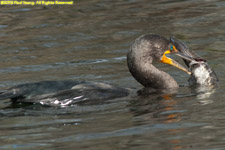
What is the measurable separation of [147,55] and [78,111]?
5.46 ft

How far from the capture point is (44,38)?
506 inches

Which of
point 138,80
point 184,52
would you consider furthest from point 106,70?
point 184,52

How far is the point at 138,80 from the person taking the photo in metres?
8.75

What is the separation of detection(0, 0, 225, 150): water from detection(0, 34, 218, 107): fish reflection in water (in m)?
0.16

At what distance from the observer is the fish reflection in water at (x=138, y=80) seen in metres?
7.86

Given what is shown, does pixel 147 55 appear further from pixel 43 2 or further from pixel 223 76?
pixel 43 2

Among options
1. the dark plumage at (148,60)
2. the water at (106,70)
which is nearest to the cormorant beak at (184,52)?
the dark plumage at (148,60)

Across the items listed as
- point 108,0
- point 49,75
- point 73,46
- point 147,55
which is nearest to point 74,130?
point 147,55

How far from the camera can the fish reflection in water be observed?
7.86 meters

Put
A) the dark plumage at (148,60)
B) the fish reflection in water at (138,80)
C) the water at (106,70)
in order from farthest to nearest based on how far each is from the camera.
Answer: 1. the dark plumage at (148,60)
2. the fish reflection in water at (138,80)
3. the water at (106,70)

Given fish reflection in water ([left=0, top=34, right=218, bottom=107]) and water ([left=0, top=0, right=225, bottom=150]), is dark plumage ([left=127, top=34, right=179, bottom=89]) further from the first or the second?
water ([left=0, top=0, right=225, bottom=150])

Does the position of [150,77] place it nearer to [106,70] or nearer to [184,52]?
[184,52]

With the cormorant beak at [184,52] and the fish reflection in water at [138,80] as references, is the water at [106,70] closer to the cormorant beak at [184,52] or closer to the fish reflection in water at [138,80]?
the fish reflection in water at [138,80]

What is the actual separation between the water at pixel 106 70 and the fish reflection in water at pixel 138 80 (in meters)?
0.16
